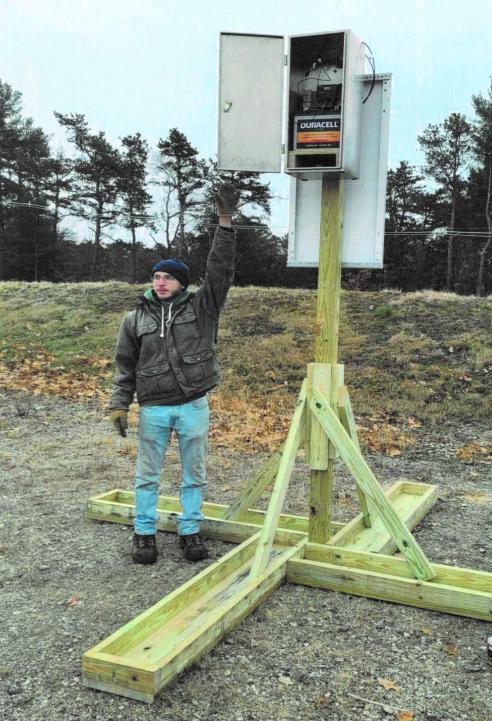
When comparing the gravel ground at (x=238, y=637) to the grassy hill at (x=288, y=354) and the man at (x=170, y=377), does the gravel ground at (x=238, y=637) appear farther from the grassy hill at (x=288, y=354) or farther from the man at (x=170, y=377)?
the grassy hill at (x=288, y=354)

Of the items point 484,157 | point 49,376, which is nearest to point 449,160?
point 484,157

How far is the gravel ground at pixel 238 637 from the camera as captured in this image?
111 inches

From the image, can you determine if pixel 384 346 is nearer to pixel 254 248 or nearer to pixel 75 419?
pixel 75 419

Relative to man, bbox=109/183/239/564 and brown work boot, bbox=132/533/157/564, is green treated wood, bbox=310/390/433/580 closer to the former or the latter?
man, bbox=109/183/239/564

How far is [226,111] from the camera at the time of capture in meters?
3.97

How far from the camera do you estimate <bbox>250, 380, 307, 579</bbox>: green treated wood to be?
380cm

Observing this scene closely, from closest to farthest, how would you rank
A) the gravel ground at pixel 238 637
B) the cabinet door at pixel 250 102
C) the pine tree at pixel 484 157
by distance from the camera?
the gravel ground at pixel 238 637
the cabinet door at pixel 250 102
the pine tree at pixel 484 157

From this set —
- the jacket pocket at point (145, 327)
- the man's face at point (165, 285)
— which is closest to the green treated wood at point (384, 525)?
the jacket pocket at point (145, 327)

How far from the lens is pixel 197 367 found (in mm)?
4262

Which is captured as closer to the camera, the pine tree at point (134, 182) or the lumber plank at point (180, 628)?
the lumber plank at point (180, 628)

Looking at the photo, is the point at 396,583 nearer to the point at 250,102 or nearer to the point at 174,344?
the point at 174,344

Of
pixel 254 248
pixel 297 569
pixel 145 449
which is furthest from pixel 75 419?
pixel 254 248

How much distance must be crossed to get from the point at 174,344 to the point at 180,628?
1700 mm

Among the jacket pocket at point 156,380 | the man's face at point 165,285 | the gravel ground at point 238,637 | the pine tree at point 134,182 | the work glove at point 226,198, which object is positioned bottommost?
the gravel ground at point 238,637
